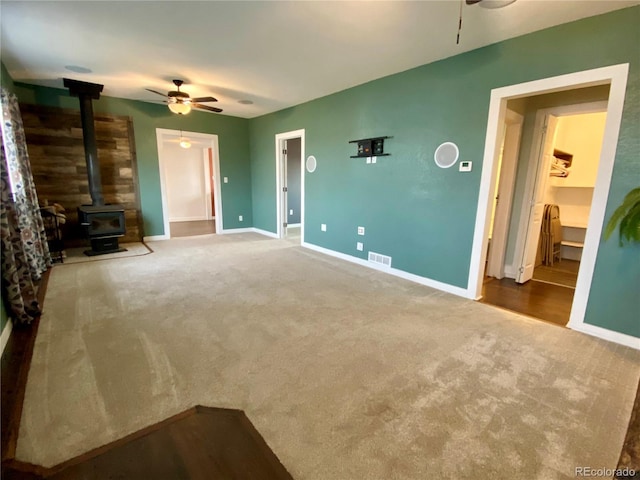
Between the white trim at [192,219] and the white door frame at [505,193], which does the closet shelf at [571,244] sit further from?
the white trim at [192,219]

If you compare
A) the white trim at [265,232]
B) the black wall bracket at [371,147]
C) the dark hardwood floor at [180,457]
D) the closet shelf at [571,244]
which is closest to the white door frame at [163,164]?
the white trim at [265,232]

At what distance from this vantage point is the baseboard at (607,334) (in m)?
2.38

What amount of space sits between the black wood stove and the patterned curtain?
2.09 ft

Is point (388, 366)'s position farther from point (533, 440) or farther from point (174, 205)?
point (174, 205)

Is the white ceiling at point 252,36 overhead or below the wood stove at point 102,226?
overhead

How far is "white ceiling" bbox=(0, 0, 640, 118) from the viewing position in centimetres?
234

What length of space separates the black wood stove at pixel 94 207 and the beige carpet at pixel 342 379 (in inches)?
65.4

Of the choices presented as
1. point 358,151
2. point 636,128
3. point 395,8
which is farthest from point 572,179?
point 395,8

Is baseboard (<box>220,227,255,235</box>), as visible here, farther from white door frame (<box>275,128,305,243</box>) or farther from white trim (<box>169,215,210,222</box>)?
white trim (<box>169,215,210,222</box>)

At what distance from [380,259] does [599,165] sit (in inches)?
98.2

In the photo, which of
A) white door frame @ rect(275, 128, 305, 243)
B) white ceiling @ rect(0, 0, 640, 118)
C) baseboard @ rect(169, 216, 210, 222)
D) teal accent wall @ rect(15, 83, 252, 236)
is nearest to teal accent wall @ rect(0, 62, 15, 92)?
white ceiling @ rect(0, 0, 640, 118)

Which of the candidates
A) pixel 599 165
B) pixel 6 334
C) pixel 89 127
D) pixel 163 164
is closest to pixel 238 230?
pixel 163 164

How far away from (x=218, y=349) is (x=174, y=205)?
7.75 metres

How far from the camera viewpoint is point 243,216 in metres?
7.18
